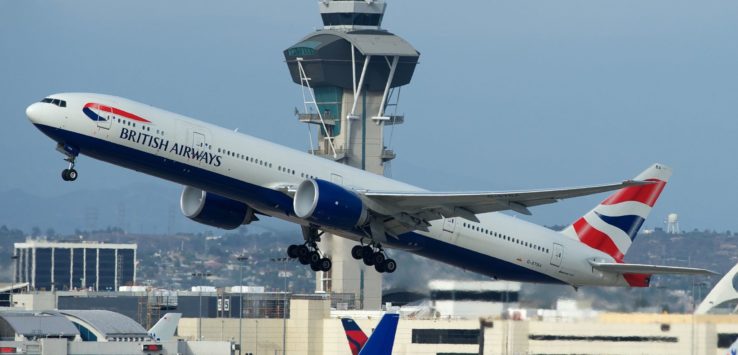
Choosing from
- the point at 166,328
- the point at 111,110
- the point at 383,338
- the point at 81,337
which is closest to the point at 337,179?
the point at 383,338

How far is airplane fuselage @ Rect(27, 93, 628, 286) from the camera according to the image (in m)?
50.3

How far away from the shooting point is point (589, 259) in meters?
59.6

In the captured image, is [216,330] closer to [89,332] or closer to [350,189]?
[89,332]

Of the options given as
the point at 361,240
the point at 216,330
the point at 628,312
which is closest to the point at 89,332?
the point at 216,330

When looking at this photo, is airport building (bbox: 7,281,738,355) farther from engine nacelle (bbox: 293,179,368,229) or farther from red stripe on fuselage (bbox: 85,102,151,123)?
red stripe on fuselage (bbox: 85,102,151,123)

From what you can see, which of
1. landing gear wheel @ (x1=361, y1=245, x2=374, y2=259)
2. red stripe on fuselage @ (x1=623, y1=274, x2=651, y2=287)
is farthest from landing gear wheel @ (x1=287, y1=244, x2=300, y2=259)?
red stripe on fuselage @ (x1=623, y1=274, x2=651, y2=287)

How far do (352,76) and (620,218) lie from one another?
63932 mm

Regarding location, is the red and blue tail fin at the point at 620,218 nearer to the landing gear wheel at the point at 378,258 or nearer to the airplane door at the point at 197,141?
the landing gear wheel at the point at 378,258

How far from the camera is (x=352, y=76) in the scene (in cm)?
12450

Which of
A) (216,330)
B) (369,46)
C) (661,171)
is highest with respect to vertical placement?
(369,46)

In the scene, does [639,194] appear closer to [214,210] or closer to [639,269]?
[639,269]

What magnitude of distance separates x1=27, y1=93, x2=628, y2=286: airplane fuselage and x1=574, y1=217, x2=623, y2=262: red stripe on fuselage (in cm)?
356

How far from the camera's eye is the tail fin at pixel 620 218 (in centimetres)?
6091

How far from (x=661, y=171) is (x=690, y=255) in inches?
4921
